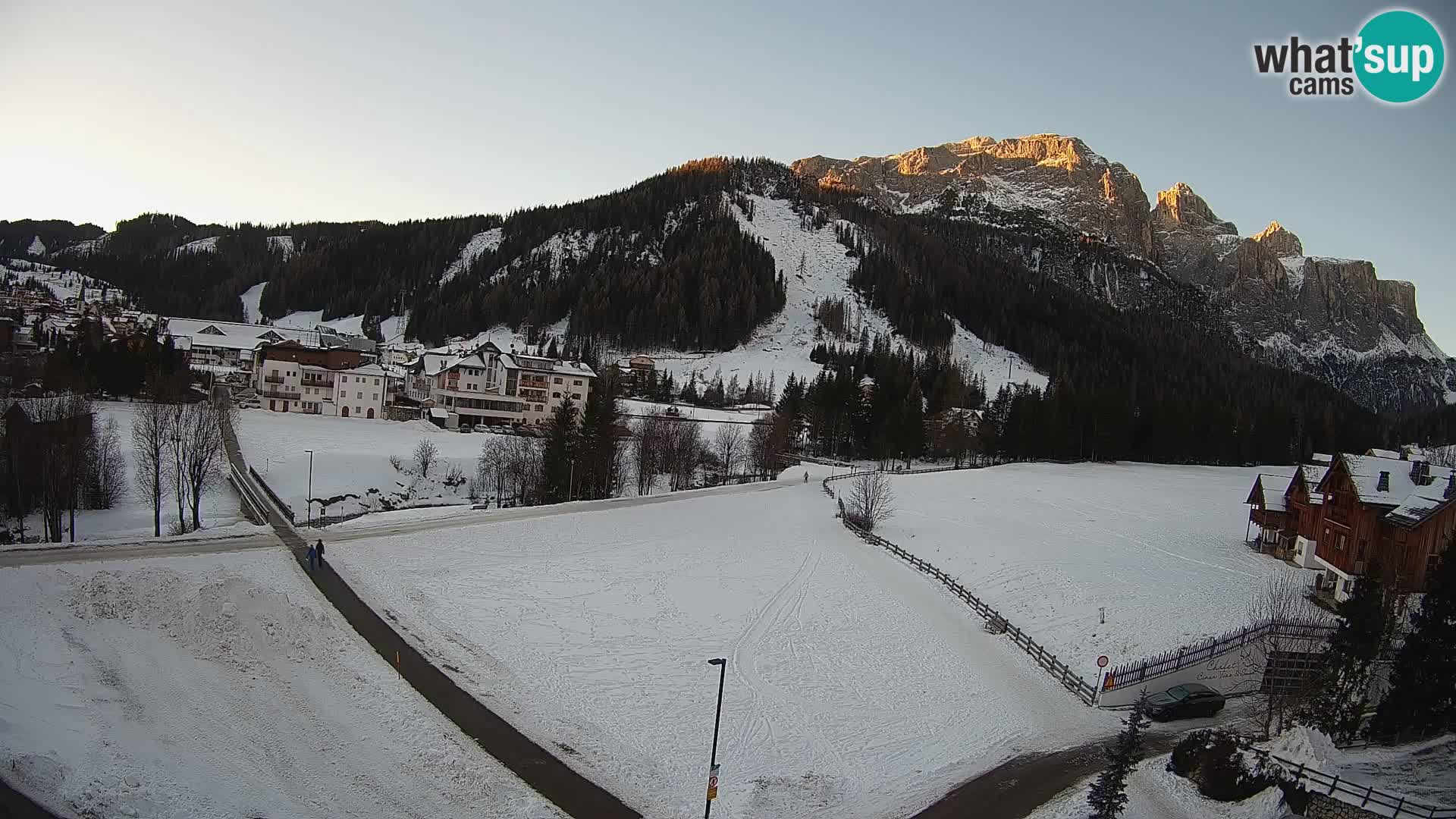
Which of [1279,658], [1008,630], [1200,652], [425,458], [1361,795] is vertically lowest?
[1008,630]

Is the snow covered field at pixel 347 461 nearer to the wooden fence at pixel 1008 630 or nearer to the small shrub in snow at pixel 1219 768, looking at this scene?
the wooden fence at pixel 1008 630

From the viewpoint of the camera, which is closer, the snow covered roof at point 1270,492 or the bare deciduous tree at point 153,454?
the bare deciduous tree at point 153,454

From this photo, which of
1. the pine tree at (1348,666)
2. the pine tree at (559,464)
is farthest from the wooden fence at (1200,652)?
the pine tree at (559,464)

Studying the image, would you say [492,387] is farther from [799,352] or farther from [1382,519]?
[799,352]

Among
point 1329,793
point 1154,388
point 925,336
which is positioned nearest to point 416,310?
point 925,336

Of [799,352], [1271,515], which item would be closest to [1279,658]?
[1271,515]

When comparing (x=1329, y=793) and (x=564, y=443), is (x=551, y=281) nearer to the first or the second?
(x=564, y=443)

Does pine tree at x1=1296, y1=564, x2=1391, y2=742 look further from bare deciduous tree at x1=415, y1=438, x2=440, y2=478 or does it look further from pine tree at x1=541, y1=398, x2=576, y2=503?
bare deciduous tree at x1=415, y1=438, x2=440, y2=478
